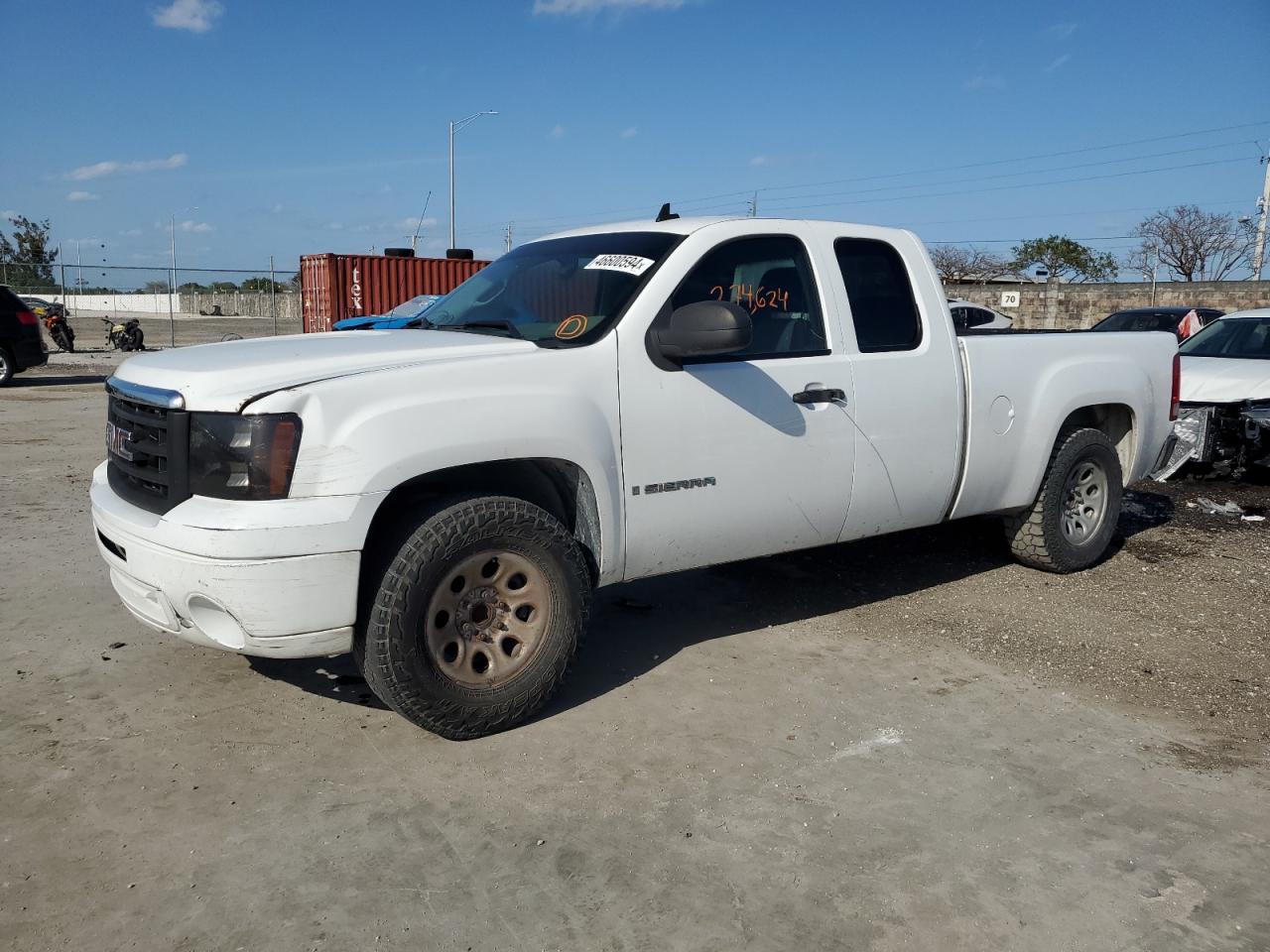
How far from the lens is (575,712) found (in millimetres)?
4148

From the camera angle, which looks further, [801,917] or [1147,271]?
[1147,271]

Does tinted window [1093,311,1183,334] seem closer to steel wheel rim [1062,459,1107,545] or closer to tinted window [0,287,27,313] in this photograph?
steel wheel rim [1062,459,1107,545]

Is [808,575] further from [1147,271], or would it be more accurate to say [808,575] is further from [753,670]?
[1147,271]

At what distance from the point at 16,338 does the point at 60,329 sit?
29.4 ft

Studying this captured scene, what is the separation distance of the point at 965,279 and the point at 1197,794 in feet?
142

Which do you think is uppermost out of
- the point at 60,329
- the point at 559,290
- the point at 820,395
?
the point at 559,290

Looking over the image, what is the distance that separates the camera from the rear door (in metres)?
4.84

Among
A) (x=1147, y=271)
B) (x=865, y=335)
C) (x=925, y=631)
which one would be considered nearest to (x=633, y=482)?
(x=865, y=335)

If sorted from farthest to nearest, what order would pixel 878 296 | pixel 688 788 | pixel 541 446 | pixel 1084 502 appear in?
pixel 1084 502, pixel 878 296, pixel 541 446, pixel 688 788

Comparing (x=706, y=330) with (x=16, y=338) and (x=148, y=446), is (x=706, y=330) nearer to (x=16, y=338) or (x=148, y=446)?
(x=148, y=446)

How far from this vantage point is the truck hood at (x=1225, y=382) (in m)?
9.18

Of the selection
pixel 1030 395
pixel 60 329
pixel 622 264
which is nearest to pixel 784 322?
pixel 622 264

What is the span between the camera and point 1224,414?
9.05 metres

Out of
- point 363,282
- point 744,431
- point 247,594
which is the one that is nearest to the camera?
point 247,594
